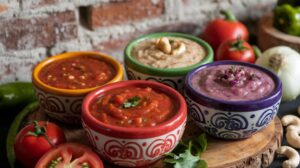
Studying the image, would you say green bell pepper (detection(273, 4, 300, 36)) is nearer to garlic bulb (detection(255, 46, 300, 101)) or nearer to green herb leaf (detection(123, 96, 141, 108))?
garlic bulb (detection(255, 46, 300, 101))

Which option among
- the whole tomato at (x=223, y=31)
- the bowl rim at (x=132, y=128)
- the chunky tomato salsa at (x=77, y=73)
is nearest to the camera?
the bowl rim at (x=132, y=128)

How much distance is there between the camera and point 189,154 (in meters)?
1.23

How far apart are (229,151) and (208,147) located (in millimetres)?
59

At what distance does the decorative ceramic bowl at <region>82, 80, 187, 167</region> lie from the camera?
3.74 feet

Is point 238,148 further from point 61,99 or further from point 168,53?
point 61,99

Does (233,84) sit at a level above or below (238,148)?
above

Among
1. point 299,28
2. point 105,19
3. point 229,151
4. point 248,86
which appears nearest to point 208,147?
point 229,151

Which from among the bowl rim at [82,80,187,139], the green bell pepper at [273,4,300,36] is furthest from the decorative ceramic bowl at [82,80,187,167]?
the green bell pepper at [273,4,300,36]

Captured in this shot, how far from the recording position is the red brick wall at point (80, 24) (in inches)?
66.5

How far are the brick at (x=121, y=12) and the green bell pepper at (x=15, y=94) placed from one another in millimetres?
358

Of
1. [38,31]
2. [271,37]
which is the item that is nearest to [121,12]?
[38,31]

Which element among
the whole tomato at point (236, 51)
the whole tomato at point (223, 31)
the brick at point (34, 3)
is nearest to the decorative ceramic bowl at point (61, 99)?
the brick at point (34, 3)

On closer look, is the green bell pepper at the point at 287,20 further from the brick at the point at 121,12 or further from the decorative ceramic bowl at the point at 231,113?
the decorative ceramic bowl at the point at 231,113

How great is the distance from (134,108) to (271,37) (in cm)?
91
